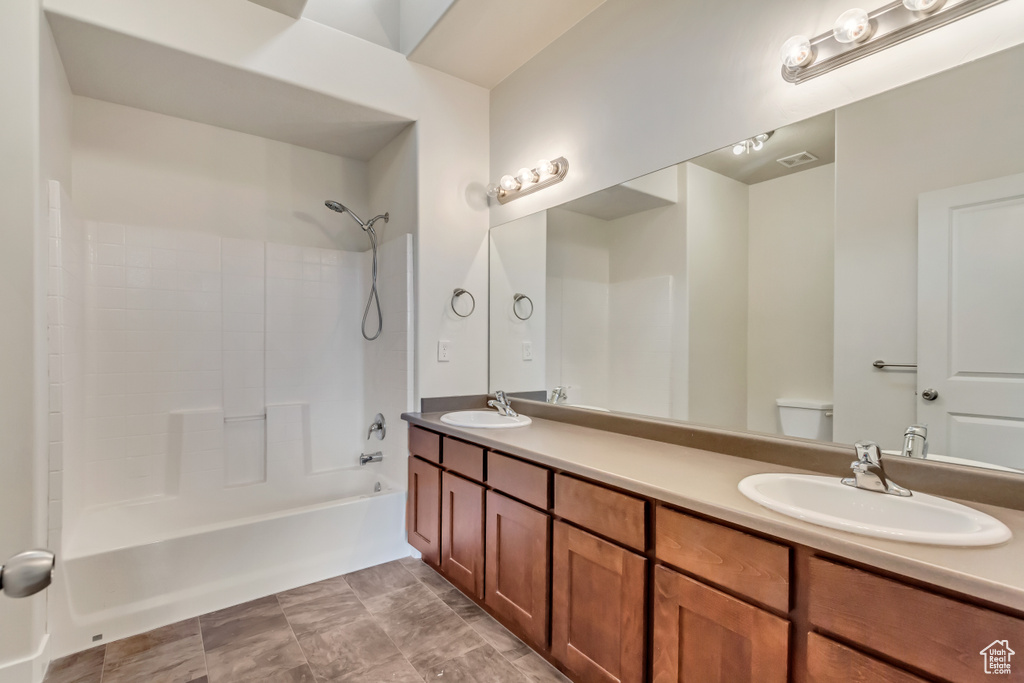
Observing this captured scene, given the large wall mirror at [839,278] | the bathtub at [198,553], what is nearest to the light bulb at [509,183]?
the large wall mirror at [839,278]

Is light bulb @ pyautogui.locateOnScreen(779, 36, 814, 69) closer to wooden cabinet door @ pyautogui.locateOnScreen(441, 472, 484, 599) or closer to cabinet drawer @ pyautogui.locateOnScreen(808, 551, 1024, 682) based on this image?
cabinet drawer @ pyautogui.locateOnScreen(808, 551, 1024, 682)

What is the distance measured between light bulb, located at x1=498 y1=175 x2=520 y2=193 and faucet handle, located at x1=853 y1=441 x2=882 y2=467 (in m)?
1.98

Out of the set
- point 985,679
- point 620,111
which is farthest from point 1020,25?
point 985,679

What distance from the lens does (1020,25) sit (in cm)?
109

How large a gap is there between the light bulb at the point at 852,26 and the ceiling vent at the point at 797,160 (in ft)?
1.00

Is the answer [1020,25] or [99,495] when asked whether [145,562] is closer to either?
[99,495]

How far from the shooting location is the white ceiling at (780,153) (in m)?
1.42

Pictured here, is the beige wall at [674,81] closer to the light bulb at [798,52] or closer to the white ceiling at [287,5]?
the light bulb at [798,52]

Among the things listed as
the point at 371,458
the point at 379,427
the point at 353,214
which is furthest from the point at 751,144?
the point at 371,458

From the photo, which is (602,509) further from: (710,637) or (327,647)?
(327,647)

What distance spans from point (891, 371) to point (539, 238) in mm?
1655

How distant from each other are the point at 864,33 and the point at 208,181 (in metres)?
3.08

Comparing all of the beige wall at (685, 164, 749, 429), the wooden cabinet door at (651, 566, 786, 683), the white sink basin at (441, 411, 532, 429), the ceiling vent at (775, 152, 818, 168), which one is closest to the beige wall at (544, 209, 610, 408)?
the white sink basin at (441, 411, 532, 429)

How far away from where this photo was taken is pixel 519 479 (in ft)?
5.74
